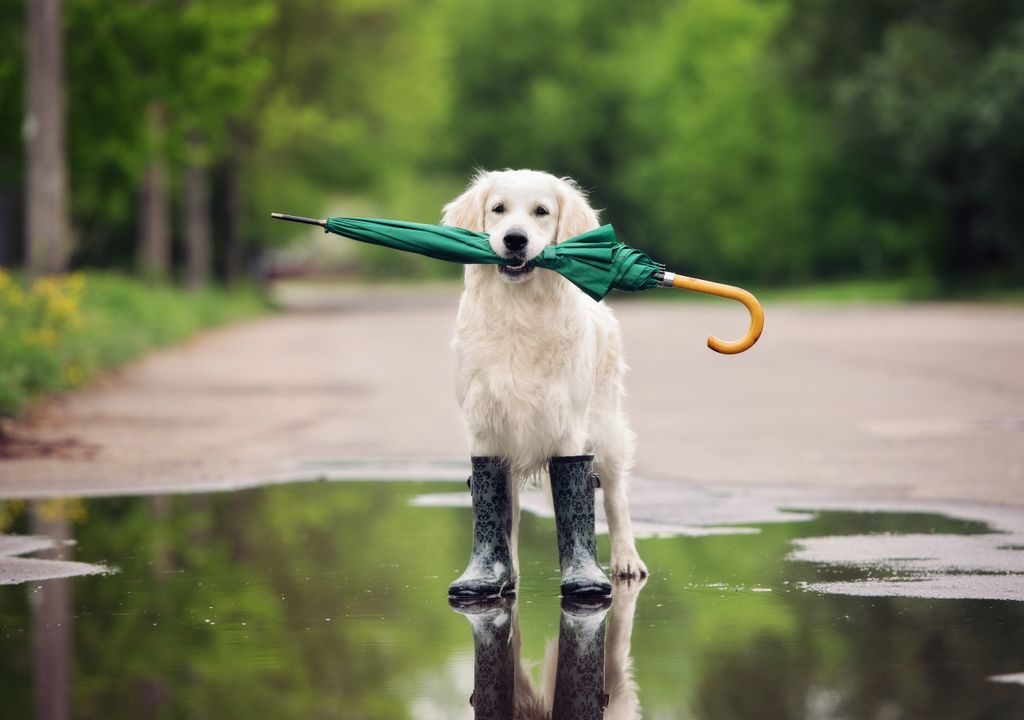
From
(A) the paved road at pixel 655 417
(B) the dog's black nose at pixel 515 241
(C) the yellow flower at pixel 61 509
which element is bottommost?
(C) the yellow flower at pixel 61 509

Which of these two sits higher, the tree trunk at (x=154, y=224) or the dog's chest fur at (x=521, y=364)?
the tree trunk at (x=154, y=224)

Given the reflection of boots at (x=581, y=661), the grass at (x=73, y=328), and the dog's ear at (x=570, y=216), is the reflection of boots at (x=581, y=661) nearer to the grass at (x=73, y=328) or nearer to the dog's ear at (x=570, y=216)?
the dog's ear at (x=570, y=216)

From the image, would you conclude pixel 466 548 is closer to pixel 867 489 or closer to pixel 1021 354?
pixel 867 489

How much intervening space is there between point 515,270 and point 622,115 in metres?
72.8

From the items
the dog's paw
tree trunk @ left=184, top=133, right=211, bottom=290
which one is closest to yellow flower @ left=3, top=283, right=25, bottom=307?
the dog's paw

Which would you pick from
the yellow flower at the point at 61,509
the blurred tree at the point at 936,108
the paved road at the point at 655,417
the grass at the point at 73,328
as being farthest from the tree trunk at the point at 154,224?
the yellow flower at the point at 61,509

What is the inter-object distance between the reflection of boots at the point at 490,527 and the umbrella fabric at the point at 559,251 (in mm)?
843

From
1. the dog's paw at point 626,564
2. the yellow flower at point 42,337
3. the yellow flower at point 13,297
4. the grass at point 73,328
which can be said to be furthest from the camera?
the yellow flower at point 13,297

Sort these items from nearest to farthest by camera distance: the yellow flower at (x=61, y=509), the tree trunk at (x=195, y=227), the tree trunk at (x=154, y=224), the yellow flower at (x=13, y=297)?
1. the yellow flower at (x=61, y=509)
2. the yellow flower at (x=13, y=297)
3. the tree trunk at (x=154, y=224)
4. the tree trunk at (x=195, y=227)

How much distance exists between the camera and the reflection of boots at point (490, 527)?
728 centimetres

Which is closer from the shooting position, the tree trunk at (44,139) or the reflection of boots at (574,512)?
the reflection of boots at (574,512)

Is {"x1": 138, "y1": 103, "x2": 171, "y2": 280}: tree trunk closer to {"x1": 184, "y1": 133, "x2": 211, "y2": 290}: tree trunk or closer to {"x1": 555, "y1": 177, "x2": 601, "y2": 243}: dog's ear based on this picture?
{"x1": 184, "y1": 133, "x2": 211, "y2": 290}: tree trunk

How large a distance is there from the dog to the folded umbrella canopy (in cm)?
9

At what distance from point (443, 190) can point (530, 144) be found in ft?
24.2
